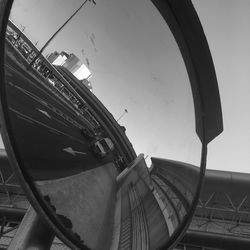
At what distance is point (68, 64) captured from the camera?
91cm

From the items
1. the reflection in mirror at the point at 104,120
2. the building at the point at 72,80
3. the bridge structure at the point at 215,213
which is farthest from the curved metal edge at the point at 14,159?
the bridge structure at the point at 215,213

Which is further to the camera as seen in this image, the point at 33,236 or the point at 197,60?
the point at 197,60

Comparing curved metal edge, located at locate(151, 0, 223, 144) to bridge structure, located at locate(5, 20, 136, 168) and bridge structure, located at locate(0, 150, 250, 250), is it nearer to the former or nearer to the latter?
bridge structure, located at locate(5, 20, 136, 168)

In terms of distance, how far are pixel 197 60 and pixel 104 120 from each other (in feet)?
0.90

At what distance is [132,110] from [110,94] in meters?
0.08

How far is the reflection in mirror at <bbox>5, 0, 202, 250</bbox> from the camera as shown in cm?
76

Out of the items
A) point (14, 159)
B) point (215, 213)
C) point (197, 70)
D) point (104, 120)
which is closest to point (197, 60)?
point (197, 70)

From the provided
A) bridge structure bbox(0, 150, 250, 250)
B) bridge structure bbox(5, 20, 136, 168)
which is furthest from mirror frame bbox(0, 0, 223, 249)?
bridge structure bbox(0, 150, 250, 250)

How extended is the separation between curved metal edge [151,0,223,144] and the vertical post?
1.46 feet

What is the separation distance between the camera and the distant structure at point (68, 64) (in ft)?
2.89

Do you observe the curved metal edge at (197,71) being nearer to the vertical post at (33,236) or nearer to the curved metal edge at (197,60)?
the curved metal edge at (197,60)

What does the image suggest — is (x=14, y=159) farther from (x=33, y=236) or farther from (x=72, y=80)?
(x=72, y=80)

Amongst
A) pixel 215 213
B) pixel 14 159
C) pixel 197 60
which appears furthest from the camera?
pixel 215 213

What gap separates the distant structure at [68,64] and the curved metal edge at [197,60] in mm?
246
